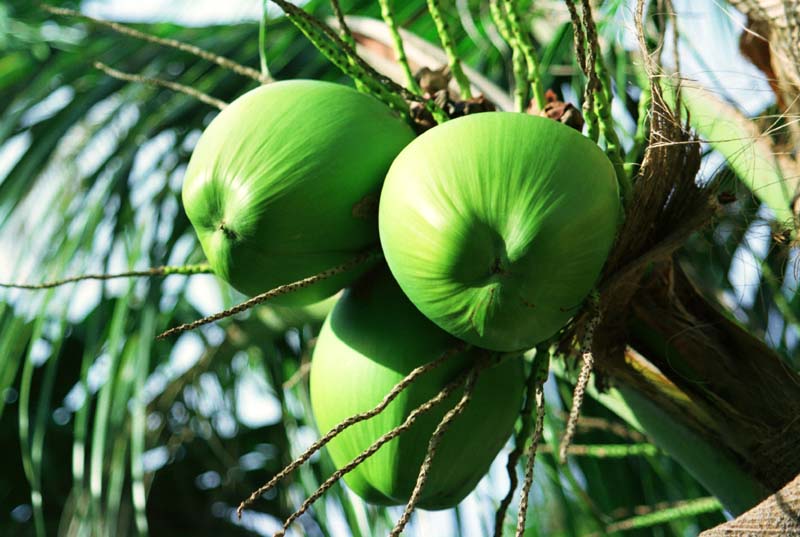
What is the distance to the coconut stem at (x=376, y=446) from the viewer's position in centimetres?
74

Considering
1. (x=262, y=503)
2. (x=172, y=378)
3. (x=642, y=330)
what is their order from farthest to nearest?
(x=262, y=503), (x=172, y=378), (x=642, y=330)

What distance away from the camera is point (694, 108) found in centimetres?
112

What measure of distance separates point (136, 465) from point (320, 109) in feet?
2.40

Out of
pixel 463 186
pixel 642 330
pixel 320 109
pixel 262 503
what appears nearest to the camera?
pixel 463 186

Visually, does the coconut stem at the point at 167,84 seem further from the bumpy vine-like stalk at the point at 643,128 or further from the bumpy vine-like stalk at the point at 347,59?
the bumpy vine-like stalk at the point at 643,128

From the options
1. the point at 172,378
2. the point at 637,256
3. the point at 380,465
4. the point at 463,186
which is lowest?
the point at 172,378

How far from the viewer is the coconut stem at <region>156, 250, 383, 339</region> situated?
797 millimetres

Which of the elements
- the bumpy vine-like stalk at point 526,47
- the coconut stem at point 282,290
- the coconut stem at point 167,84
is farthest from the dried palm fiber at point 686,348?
the coconut stem at point 167,84

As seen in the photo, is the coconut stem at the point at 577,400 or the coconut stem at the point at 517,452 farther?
the coconut stem at the point at 517,452

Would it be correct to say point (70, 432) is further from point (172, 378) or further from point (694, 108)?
point (694, 108)

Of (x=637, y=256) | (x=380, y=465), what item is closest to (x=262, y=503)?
(x=380, y=465)

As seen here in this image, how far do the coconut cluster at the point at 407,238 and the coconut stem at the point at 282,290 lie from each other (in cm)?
1

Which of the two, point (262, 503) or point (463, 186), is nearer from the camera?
point (463, 186)

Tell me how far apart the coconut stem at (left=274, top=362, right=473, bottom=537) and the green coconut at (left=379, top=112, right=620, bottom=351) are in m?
0.07
